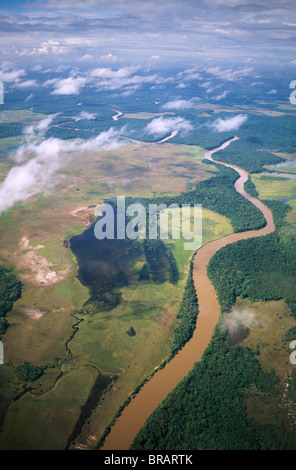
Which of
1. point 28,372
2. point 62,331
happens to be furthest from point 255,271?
point 28,372

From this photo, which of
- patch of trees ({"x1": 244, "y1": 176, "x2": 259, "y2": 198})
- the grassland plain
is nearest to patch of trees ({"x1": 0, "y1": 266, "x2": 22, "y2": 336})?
the grassland plain

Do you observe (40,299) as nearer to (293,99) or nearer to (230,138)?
(230,138)

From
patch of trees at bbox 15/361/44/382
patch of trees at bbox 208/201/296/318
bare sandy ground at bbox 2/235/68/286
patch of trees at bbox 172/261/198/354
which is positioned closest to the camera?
patch of trees at bbox 15/361/44/382

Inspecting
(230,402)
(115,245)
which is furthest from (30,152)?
(230,402)

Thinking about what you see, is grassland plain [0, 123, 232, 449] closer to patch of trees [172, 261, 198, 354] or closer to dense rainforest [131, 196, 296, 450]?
patch of trees [172, 261, 198, 354]

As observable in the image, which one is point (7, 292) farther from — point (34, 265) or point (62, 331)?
point (62, 331)
